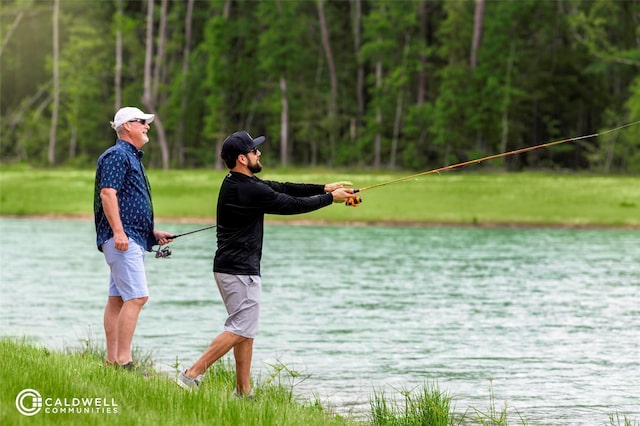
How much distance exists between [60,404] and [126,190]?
266 cm

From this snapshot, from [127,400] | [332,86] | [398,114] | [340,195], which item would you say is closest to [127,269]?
[340,195]

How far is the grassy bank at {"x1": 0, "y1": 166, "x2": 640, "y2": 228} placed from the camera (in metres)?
36.8

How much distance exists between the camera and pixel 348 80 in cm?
6669

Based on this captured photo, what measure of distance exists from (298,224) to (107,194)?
1108 inches

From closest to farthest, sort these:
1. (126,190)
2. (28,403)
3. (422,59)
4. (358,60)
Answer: (28,403) < (126,190) < (422,59) < (358,60)

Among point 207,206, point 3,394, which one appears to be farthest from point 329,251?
point 3,394

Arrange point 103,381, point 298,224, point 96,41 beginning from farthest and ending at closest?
point 96,41, point 298,224, point 103,381

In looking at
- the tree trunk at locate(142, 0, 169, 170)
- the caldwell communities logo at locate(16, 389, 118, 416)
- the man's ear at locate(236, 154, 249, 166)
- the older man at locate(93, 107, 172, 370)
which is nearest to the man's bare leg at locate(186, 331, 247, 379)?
the older man at locate(93, 107, 172, 370)

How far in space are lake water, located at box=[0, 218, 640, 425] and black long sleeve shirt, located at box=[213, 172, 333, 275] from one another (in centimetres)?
148

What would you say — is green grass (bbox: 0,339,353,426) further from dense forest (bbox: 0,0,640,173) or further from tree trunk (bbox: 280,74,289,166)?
tree trunk (bbox: 280,74,289,166)

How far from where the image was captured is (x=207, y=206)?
39438 millimetres

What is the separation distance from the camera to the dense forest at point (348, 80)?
56.9 m

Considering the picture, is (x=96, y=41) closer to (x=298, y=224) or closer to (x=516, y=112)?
(x=516, y=112)

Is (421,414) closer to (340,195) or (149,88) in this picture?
(340,195)
